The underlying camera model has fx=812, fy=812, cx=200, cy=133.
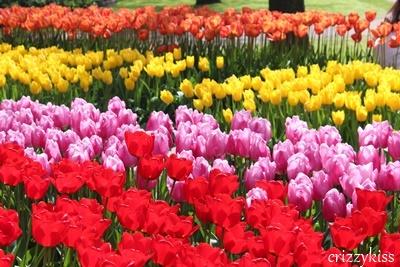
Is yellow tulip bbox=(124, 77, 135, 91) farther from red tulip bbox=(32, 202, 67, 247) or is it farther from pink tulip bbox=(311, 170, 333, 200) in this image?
red tulip bbox=(32, 202, 67, 247)

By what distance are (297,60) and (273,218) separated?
632cm

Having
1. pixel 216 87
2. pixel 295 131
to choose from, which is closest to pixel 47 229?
pixel 295 131

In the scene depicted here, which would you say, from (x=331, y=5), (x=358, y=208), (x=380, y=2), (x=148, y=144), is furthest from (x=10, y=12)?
(x=380, y=2)

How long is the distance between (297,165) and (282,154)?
7.4 inches

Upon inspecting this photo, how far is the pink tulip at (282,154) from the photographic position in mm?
4105

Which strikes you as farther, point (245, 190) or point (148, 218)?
point (245, 190)

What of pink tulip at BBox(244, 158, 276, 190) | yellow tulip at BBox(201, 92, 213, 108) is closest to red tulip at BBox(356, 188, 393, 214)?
pink tulip at BBox(244, 158, 276, 190)

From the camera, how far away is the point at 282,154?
13.5 ft

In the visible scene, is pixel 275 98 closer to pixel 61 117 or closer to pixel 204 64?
pixel 61 117

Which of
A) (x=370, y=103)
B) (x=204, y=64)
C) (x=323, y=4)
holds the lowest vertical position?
(x=323, y=4)

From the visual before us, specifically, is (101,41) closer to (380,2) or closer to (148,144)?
(148,144)

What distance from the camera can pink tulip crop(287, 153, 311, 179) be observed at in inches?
155

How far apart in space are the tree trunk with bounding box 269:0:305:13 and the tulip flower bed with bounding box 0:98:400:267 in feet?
35.9

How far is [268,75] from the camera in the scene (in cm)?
645
